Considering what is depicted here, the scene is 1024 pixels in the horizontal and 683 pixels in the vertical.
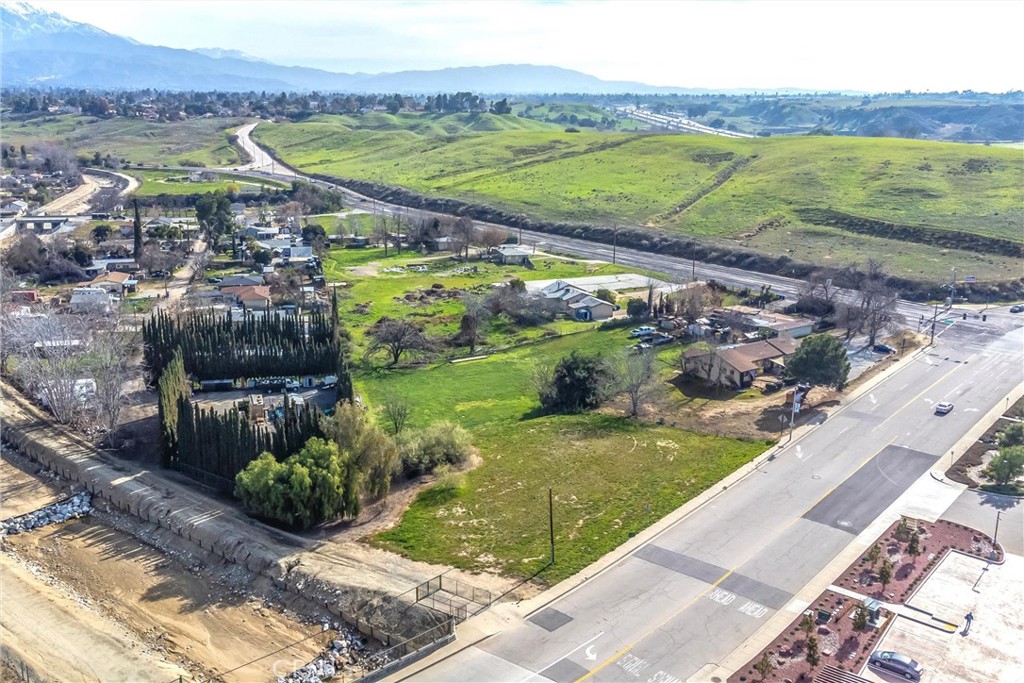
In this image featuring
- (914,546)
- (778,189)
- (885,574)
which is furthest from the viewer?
(778,189)

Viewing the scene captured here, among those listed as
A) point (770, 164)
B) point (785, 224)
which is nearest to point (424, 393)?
point (785, 224)

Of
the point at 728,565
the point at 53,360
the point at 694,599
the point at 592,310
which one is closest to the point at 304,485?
the point at 694,599

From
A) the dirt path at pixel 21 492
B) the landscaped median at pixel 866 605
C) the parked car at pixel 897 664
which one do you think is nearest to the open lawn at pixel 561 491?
the landscaped median at pixel 866 605

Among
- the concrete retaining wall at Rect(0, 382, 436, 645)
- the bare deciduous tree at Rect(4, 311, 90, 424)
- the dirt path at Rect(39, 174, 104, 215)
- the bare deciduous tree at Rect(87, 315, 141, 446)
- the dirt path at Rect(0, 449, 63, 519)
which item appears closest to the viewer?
the concrete retaining wall at Rect(0, 382, 436, 645)

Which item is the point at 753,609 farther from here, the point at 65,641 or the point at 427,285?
the point at 427,285

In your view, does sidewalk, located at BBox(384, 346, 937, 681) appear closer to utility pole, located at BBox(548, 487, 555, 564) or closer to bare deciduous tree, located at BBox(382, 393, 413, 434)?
utility pole, located at BBox(548, 487, 555, 564)

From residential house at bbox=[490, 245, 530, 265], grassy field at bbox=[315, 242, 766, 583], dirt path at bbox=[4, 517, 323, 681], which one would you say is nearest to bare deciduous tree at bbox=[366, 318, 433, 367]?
grassy field at bbox=[315, 242, 766, 583]

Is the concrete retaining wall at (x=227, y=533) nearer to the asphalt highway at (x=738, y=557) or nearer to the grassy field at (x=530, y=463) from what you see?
the grassy field at (x=530, y=463)

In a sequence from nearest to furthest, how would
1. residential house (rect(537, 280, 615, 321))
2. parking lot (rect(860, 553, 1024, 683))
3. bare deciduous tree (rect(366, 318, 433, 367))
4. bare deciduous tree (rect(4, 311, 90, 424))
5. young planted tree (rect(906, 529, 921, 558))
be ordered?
parking lot (rect(860, 553, 1024, 683)), young planted tree (rect(906, 529, 921, 558)), bare deciduous tree (rect(4, 311, 90, 424)), bare deciduous tree (rect(366, 318, 433, 367)), residential house (rect(537, 280, 615, 321))
